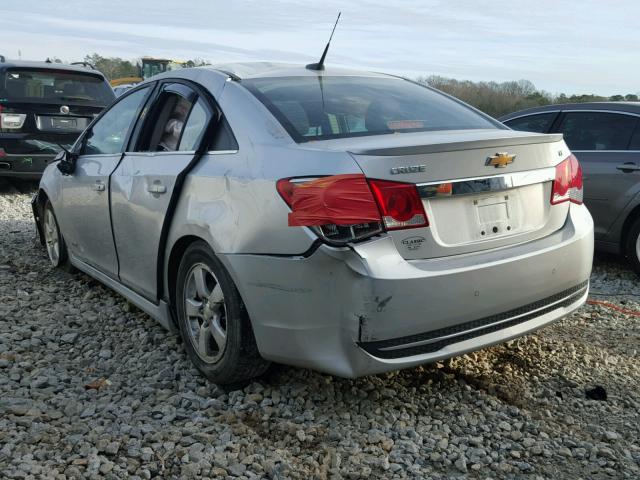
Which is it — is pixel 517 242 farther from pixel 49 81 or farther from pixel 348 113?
pixel 49 81

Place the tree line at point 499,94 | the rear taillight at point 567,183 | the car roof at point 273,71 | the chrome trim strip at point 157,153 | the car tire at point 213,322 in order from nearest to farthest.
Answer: the car tire at point 213,322
the rear taillight at point 567,183
the chrome trim strip at point 157,153
the car roof at point 273,71
the tree line at point 499,94

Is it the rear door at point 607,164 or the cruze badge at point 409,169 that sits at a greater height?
the cruze badge at point 409,169

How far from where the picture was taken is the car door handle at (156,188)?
3484 mm

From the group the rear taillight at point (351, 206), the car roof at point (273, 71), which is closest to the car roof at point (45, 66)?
the car roof at point (273, 71)

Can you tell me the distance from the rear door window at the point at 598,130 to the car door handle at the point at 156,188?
4217 mm

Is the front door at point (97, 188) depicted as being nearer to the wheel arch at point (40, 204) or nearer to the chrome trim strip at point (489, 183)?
the wheel arch at point (40, 204)

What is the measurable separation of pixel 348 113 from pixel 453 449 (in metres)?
1.64

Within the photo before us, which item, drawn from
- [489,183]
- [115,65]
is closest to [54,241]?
[489,183]

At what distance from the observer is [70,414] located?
3123mm

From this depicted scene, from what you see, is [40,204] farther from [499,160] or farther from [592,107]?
[592,107]

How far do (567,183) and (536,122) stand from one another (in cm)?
372

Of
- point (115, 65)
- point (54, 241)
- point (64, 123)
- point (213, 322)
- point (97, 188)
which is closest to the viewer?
point (213, 322)

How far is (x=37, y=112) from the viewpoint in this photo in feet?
28.8

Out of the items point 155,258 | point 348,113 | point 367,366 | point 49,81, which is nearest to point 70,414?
point 155,258
